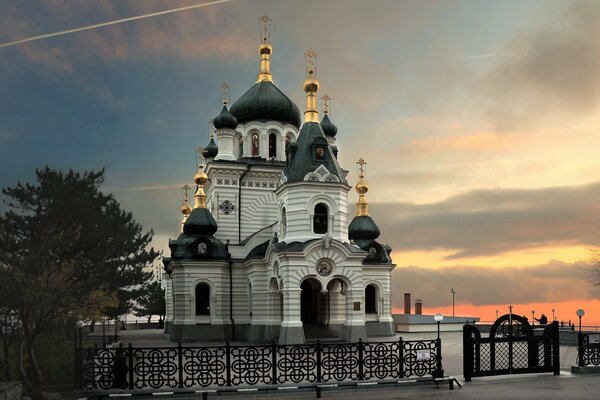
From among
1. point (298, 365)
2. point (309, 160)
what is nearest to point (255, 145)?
point (309, 160)

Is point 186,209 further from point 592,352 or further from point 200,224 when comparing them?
point 592,352

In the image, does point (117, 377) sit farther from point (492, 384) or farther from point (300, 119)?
point (300, 119)

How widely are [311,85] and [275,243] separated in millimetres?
8531

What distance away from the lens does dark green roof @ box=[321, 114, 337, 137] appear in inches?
1666

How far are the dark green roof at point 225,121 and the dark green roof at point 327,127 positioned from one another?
6.97m

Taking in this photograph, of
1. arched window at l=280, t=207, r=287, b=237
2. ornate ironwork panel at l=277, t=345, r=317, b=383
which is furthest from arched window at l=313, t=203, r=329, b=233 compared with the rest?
ornate ironwork panel at l=277, t=345, r=317, b=383

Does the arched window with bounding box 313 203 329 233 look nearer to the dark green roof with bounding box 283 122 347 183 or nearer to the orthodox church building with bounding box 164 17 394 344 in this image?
the orthodox church building with bounding box 164 17 394 344

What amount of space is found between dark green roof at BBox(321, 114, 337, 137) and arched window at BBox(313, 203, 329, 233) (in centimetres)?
1345

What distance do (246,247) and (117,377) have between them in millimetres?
20057

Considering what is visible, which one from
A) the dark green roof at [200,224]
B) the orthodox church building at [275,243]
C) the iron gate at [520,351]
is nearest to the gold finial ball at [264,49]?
the orthodox church building at [275,243]

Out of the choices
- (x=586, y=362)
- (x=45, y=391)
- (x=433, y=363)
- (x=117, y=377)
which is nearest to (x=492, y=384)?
(x=433, y=363)

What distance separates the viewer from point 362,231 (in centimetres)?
3759

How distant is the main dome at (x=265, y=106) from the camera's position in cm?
3881

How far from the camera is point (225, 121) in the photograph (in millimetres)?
38312
